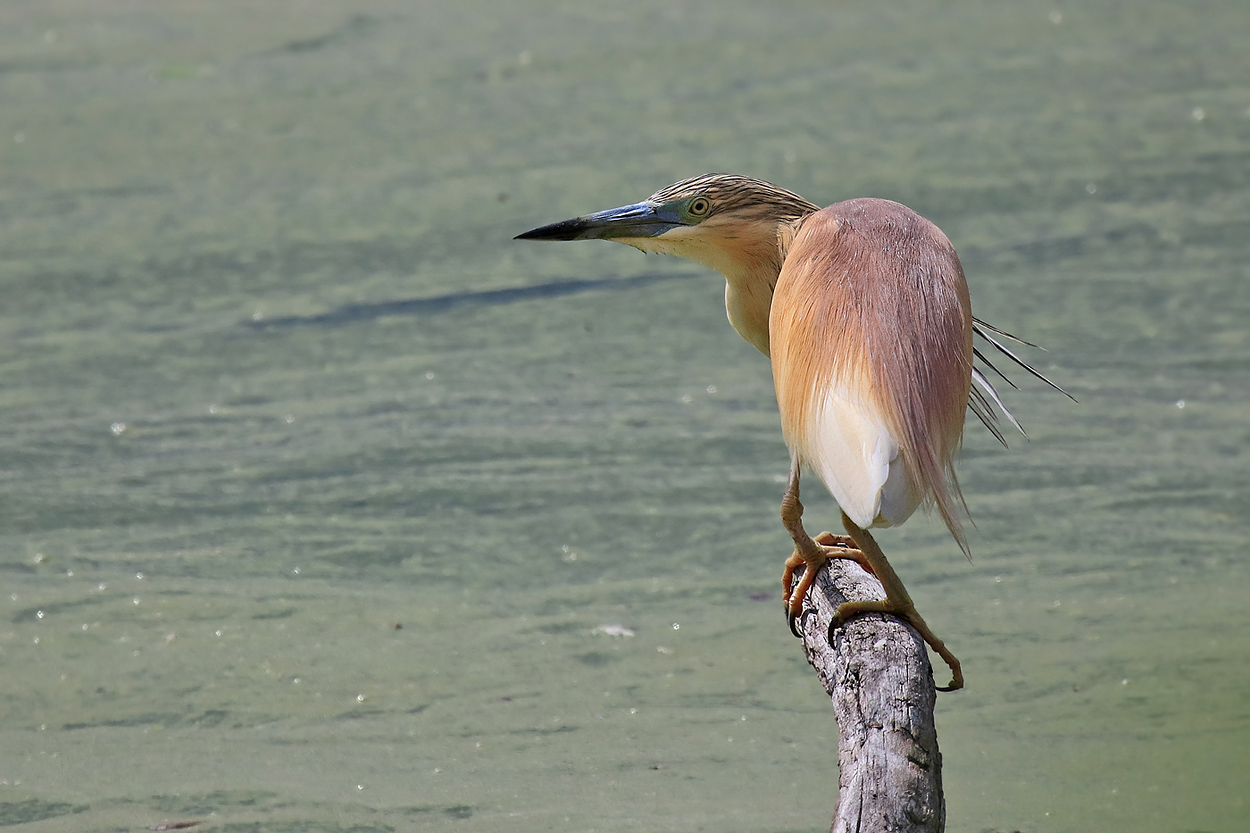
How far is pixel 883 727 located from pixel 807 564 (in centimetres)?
37

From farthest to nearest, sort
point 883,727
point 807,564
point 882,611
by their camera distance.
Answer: point 807,564 < point 882,611 < point 883,727

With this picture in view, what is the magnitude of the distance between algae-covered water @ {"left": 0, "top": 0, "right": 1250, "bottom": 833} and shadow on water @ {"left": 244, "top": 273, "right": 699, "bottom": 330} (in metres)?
0.01

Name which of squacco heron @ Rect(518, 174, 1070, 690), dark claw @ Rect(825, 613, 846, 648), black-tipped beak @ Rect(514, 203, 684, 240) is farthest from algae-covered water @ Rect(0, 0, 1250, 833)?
black-tipped beak @ Rect(514, 203, 684, 240)

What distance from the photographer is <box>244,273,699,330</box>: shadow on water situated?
3945mm

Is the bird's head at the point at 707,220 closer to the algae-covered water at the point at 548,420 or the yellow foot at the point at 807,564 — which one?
the yellow foot at the point at 807,564

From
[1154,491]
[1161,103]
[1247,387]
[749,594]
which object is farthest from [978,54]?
[749,594]

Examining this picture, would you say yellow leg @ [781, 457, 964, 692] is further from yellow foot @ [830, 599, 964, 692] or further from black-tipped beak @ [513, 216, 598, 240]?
black-tipped beak @ [513, 216, 598, 240]

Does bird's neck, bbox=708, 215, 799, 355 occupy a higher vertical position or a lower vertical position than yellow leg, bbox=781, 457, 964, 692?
higher

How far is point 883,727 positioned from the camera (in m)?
1.49

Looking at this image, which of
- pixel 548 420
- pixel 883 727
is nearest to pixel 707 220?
pixel 883 727

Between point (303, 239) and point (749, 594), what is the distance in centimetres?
197

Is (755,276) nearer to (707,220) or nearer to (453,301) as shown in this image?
(707,220)

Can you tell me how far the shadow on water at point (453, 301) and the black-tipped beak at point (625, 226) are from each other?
6.65ft

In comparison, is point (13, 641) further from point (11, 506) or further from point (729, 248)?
point (729, 248)
